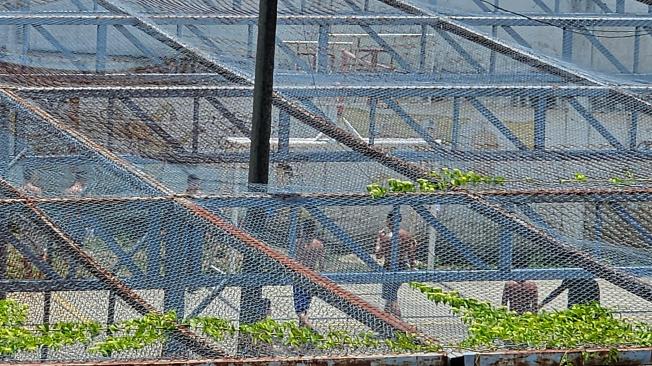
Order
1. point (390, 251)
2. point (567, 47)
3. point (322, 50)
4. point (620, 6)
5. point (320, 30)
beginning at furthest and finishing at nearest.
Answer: point (620, 6) → point (567, 47) → point (320, 30) → point (322, 50) → point (390, 251)

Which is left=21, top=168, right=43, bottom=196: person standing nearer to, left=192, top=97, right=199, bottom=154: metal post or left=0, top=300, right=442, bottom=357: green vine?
left=192, top=97, right=199, bottom=154: metal post

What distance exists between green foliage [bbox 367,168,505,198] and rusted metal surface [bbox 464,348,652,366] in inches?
117

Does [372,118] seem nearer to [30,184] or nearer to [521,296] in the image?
[30,184]

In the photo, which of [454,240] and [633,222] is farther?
[633,222]

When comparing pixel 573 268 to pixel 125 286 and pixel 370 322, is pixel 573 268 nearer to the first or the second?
pixel 370 322

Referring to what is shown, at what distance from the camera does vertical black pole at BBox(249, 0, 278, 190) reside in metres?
11.4

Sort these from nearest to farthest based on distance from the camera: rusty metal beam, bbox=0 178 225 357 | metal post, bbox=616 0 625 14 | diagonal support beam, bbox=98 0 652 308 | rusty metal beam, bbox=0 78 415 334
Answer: rusty metal beam, bbox=0 178 225 357 < rusty metal beam, bbox=0 78 415 334 < diagonal support beam, bbox=98 0 652 308 < metal post, bbox=616 0 625 14

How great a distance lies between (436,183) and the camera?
12.2 m

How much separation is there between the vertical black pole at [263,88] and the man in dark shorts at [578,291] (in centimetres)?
278

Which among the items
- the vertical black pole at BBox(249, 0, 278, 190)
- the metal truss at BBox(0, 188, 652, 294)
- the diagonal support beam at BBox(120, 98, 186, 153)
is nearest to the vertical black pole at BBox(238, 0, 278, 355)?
the vertical black pole at BBox(249, 0, 278, 190)

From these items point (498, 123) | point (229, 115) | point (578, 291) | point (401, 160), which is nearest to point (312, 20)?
point (229, 115)

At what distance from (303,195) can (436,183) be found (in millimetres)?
1361

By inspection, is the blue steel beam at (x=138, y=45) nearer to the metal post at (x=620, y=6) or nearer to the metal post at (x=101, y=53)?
the metal post at (x=101, y=53)

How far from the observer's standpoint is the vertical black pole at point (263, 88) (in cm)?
1144
